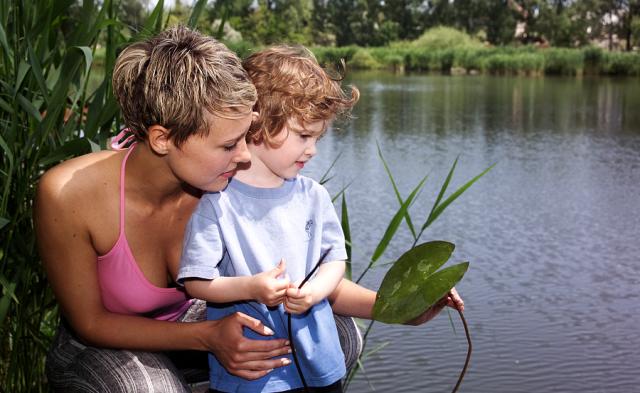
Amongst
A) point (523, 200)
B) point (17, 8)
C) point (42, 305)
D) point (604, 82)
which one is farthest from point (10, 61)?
point (604, 82)

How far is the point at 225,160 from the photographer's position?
1351mm

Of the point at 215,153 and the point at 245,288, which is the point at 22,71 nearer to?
the point at 215,153

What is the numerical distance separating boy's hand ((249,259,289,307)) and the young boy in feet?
0.27

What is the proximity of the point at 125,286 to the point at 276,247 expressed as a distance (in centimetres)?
23

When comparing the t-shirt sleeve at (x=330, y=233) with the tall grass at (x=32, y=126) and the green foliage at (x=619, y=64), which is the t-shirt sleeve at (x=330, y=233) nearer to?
the tall grass at (x=32, y=126)

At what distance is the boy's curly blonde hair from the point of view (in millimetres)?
1406

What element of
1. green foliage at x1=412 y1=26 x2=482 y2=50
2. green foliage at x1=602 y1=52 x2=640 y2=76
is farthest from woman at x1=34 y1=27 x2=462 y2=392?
green foliage at x1=412 y1=26 x2=482 y2=50

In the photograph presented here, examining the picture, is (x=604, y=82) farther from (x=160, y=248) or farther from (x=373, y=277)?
(x=160, y=248)

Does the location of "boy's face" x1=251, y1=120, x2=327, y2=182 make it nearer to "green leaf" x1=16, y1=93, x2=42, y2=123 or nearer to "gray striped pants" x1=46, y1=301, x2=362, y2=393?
"gray striped pants" x1=46, y1=301, x2=362, y2=393

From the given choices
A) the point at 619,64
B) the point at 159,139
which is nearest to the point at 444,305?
the point at 159,139

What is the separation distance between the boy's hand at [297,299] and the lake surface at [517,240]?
2.11 metres

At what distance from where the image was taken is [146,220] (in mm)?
1477

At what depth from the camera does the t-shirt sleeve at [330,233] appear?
1.47m

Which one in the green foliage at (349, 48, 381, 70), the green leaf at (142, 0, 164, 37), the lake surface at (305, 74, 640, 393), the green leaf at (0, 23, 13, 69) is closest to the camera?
the green leaf at (0, 23, 13, 69)
